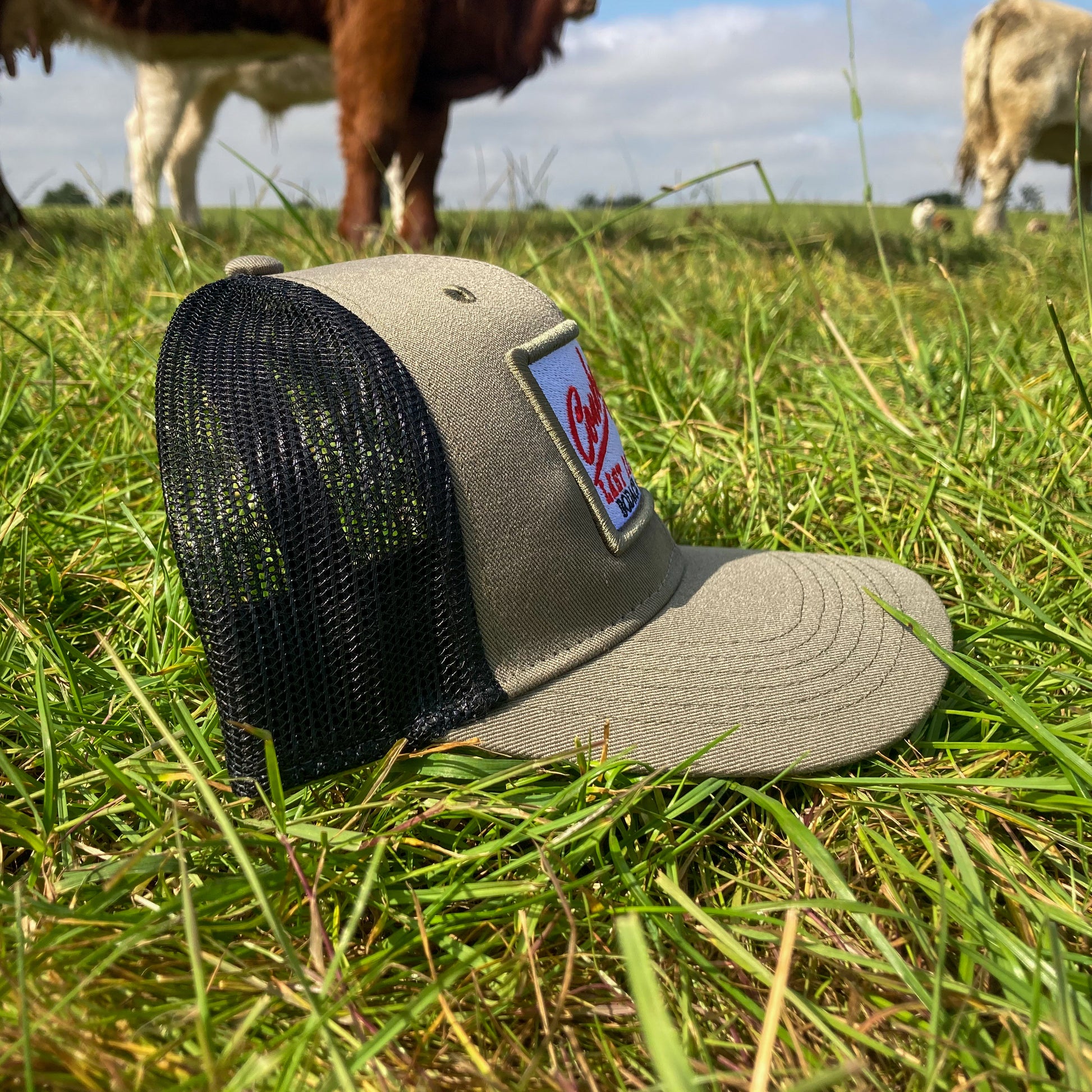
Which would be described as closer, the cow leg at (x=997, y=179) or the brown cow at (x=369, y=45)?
the brown cow at (x=369, y=45)

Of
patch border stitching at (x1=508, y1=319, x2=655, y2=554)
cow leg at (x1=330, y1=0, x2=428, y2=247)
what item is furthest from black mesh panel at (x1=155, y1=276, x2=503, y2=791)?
cow leg at (x1=330, y1=0, x2=428, y2=247)

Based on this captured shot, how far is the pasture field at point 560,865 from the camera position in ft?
1.89

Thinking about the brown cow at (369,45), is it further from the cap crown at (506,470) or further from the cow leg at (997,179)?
the cow leg at (997,179)

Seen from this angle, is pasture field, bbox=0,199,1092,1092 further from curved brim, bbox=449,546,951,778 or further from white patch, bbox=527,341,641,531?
white patch, bbox=527,341,641,531

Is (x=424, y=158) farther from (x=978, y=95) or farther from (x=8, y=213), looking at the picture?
(x=978, y=95)

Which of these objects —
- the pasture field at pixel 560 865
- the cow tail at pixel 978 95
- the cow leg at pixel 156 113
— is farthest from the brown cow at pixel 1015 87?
the pasture field at pixel 560 865

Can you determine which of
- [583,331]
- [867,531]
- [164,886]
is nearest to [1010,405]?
[867,531]

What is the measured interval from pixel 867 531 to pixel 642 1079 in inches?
36.2

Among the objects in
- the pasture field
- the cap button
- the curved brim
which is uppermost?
the cap button

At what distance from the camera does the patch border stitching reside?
80cm

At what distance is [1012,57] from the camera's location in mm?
7363

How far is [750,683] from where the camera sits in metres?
0.84

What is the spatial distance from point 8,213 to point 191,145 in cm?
270

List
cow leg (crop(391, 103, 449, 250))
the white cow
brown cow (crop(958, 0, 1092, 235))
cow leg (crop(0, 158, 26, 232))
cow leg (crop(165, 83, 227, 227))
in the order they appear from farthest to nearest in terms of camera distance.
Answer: brown cow (crop(958, 0, 1092, 235)) → cow leg (crop(165, 83, 227, 227)) → the white cow → cow leg (crop(391, 103, 449, 250)) → cow leg (crop(0, 158, 26, 232))
